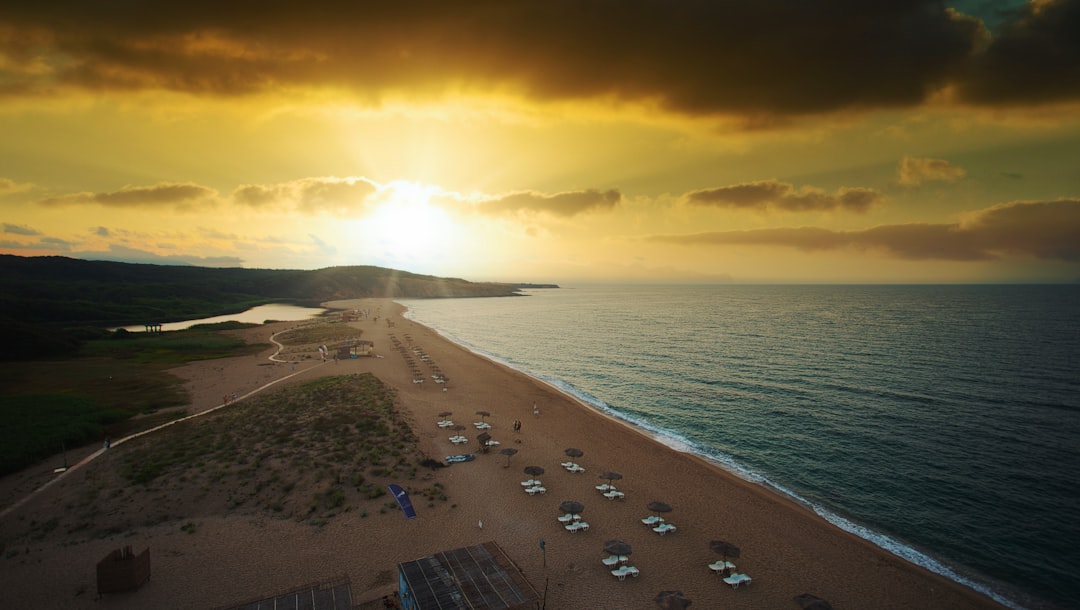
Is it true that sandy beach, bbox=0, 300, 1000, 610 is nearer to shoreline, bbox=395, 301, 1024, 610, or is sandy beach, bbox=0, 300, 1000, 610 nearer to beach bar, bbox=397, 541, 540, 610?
shoreline, bbox=395, 301, 1024, 610

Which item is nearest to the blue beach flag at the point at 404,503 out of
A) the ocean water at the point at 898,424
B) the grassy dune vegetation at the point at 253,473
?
the grassy dune vegetation at the point at 253,473

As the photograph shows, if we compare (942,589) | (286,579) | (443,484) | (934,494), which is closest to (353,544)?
(286,579)

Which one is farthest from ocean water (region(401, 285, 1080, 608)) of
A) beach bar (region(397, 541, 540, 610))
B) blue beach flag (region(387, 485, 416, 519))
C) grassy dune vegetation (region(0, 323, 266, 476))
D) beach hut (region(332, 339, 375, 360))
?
grassy dune vegetation (region(0, 323, 266, 476))

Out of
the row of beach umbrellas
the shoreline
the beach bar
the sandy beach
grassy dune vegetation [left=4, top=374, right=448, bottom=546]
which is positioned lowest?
the shoreline

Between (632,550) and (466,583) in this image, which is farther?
(632,550)

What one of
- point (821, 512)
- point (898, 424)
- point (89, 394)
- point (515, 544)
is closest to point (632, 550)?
point (515, 544)

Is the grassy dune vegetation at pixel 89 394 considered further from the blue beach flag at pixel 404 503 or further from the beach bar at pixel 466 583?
the beach bar at pixel 466 583

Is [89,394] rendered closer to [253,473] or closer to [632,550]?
[253,473]
